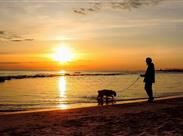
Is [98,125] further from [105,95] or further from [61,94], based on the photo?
[61,94]

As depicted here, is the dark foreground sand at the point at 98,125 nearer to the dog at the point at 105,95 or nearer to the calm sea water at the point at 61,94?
the calm sea water at the point at 61,94

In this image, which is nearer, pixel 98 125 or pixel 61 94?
pixel 98 125

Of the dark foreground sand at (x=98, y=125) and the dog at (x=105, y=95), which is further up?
the dog at (x=105, y=95)

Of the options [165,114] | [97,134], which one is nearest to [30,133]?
[97,134]

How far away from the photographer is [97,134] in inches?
347

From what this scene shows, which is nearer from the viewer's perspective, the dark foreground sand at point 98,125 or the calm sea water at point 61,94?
the dark foreground sand at point 98,125

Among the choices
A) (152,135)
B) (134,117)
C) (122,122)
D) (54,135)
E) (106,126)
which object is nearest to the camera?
(152,135)

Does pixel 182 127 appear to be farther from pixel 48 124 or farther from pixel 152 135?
pixel 48 124

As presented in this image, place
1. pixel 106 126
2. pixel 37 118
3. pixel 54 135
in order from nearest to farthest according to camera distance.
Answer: pixel 54 135
pixel 106 126
pixel 37 118

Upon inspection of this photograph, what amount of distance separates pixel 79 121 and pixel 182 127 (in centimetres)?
358

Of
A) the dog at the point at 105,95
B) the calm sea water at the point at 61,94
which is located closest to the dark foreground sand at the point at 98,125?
the calm sea water at the point at 61,94

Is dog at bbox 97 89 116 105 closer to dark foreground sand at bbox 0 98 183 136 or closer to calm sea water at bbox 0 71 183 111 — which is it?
calm sea water at bbox 0 71 183 111

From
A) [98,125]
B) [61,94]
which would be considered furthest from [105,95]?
[61,94]

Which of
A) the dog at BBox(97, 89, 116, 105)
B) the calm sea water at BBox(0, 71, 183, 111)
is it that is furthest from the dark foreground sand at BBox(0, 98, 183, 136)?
the dog at BBox(97, 89, 116, 105)
